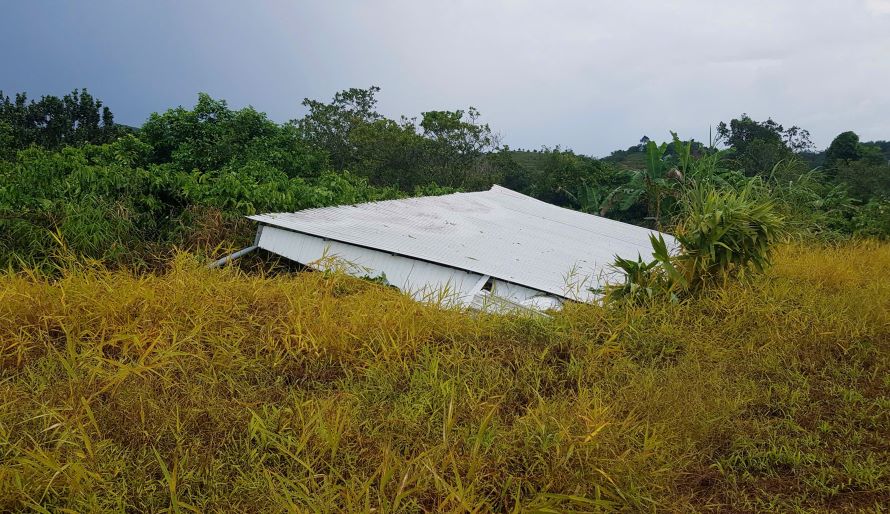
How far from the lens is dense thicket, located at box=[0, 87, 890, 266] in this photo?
20.1 ft

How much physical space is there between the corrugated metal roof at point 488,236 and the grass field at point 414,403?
1.40 meters

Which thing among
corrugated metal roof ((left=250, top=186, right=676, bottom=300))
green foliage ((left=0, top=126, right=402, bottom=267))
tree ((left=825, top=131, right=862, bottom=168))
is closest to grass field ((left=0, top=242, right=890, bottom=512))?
corrugated metal roof ((left=250, top=186, right=676, bottom=300))

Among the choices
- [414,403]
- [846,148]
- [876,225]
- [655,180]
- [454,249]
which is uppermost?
[846,148]

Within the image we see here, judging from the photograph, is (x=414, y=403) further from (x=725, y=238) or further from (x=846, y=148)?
(x=846, y=148)

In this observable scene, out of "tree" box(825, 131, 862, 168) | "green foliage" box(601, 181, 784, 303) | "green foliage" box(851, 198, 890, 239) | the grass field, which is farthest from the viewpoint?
"tree" box(825, 131, 862, 168)

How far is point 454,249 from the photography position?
628cm

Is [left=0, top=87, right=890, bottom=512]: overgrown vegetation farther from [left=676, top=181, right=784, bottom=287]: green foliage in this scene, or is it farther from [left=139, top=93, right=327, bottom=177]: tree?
[left=139, top=93, right=327, bottom=177]: tree

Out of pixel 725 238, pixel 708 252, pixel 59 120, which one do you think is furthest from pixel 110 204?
pixel 59 120

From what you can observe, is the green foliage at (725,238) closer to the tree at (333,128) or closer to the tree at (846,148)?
the tree at (333,128)

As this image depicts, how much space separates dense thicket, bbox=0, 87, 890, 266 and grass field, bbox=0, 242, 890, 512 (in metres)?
1.80

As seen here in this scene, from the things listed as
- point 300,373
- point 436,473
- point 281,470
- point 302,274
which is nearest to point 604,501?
point 436,473

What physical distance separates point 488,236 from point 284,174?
13.5 ft

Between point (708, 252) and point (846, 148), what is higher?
point (846, 148)

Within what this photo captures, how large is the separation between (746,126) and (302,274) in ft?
90.5
